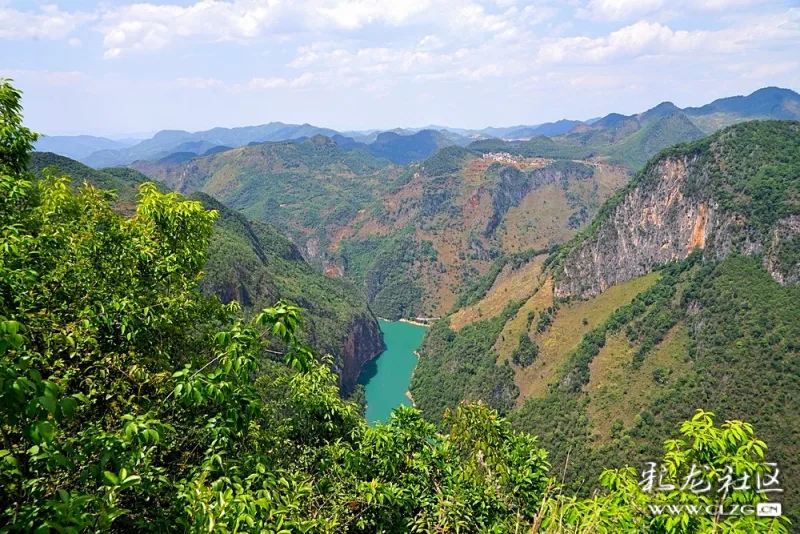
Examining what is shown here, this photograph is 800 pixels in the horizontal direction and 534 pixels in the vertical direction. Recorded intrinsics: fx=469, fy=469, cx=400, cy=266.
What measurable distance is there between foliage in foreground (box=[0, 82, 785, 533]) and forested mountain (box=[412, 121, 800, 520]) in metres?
55.3

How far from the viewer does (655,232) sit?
102250 mm

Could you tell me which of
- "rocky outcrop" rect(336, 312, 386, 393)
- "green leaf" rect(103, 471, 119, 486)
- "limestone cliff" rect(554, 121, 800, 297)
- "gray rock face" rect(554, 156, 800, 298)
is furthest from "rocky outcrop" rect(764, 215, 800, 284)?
"green leaf" rect(103, 471, 119, 486)

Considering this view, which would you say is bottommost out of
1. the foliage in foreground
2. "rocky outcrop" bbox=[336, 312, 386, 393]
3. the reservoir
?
the reservoir

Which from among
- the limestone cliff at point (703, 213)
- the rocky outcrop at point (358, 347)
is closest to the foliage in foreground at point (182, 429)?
the limestone cliff at point (703, 213)

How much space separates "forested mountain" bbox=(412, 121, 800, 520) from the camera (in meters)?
64.5

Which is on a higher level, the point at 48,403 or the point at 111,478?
the point at 48,403

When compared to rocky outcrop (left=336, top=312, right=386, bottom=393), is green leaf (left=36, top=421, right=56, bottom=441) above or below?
above

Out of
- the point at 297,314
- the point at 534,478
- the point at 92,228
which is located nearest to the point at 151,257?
the point at 92,228

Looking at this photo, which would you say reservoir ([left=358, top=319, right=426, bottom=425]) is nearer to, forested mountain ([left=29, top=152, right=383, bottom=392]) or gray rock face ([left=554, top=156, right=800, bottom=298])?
forested mountain ([left=29, top=152, right=383, bottom=392])

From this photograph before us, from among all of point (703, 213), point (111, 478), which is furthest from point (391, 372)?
point (111, 478)

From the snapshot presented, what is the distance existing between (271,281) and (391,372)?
43522 mm

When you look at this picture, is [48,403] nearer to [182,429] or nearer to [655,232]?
[182,429]

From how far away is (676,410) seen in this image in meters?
65.3

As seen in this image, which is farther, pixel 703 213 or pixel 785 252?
pixel 703 213
